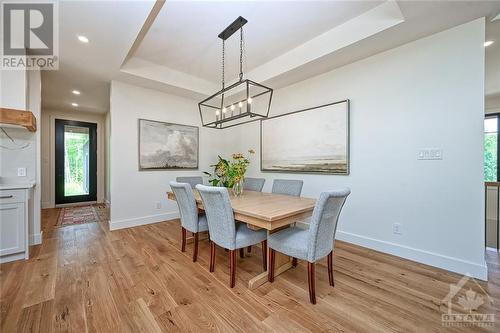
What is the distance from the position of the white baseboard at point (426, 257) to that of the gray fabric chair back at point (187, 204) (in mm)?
2185

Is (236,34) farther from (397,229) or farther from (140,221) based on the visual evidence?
(140,221)

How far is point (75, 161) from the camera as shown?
18.3 ft

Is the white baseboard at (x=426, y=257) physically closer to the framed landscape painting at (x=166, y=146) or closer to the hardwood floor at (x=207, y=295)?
the hardwood floor at (x=207, y=295)

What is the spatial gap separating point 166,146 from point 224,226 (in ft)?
9.27

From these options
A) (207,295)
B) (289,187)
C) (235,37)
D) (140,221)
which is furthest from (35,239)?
(235,37)

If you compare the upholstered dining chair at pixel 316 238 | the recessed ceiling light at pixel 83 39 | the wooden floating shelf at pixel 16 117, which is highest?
the recessed ceiling light at pixel 83 39

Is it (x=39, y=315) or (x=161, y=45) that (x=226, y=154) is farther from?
(x=39, y=315)

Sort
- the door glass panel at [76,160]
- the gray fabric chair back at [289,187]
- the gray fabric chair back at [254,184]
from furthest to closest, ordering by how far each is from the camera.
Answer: the door glass panel at [76,160] → the gray fabric chair back at [254,184] → the gray fabric chair back at [289,187]

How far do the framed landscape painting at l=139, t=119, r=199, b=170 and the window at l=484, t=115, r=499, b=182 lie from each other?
216 inches

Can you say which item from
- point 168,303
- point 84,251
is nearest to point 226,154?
point 84,251

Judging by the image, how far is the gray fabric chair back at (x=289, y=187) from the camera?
9.30 ft

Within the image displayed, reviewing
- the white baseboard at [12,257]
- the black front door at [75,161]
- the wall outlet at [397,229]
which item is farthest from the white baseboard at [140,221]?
the wall outlet at [397,229]

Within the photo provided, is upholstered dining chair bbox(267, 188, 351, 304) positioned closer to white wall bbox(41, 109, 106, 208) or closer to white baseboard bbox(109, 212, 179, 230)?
white baseboard bbox(109, 212, 179, 230)

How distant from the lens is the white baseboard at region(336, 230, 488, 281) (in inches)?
79.9
